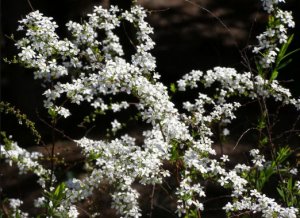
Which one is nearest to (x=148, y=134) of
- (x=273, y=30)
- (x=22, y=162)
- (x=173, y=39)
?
(x=22, y=162)

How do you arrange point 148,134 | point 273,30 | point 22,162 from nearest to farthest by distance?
1. point 273,30
2. point 148,134
3. point 22,162

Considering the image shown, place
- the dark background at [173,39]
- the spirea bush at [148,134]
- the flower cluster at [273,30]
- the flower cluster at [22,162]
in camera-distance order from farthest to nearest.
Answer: the dark background at [173,39] → the flower cluster at [22,162] → the flower cluster at [273,30] → the spirea bush at [148,134]

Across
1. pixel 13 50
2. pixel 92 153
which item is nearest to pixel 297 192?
pixel 92 153

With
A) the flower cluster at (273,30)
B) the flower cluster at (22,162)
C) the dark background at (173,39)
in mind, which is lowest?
the flower cluster at (22,162)

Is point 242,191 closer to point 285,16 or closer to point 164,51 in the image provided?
point 285,16

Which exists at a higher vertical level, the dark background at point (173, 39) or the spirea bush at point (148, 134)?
the dark background at point (173, 39)

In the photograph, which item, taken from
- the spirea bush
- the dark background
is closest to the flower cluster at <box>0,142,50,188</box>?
the spirea bush

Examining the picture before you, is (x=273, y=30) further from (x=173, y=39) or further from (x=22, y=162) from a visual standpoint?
(x=173, y=39)

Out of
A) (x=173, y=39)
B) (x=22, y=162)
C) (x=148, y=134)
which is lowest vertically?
(x=22, y=162)

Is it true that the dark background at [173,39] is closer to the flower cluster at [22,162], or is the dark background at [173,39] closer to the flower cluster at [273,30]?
the flower cluster at [22,162]

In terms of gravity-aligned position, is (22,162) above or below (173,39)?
below

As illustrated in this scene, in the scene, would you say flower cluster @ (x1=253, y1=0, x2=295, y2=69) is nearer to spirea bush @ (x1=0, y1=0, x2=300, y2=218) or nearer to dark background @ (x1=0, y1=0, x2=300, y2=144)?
spirea bush @ (x1=0, y1=0, x2=300, y2=218)

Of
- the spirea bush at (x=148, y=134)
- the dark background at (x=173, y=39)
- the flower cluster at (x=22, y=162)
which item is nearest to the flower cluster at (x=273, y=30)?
the spirea bush at (x=148, y=134)
